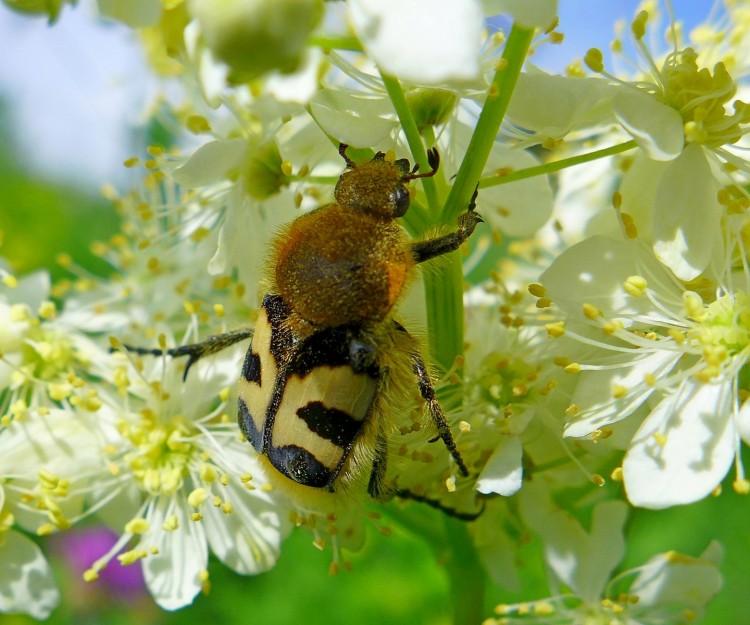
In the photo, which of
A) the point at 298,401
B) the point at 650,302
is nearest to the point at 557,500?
the point at 650,302

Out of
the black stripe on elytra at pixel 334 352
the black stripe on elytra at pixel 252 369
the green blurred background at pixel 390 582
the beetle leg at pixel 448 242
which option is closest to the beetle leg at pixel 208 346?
the black stripe on elytra at pixel 252 369

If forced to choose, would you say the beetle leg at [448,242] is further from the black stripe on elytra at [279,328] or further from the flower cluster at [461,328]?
the black stripe on elytra at [279,328]

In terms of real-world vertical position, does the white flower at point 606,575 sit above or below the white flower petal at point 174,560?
above

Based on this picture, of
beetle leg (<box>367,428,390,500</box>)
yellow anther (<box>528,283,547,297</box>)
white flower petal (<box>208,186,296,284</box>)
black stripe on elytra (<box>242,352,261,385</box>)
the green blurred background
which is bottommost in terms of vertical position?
the green blurred background

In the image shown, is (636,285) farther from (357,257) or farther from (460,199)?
(357,257)

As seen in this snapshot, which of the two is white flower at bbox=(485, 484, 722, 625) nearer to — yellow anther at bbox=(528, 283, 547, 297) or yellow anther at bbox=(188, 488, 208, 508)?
yellow anther at bbox=(528, 283, 547, 297)

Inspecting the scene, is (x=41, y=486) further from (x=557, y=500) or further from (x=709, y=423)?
(x=709, y=423)

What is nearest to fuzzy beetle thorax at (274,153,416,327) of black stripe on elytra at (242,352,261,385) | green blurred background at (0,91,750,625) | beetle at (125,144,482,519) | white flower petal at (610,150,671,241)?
beetle at (125,144,482,519)
